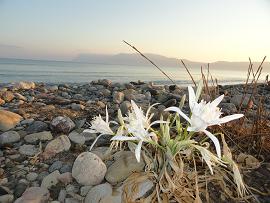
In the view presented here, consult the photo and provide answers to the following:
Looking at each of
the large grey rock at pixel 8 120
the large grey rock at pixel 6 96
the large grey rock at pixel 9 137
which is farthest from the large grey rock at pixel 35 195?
the large grey rock at pixel 6 96

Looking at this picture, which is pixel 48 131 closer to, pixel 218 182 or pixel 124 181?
pixel 124 181

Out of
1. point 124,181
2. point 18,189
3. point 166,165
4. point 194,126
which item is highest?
point 194,126

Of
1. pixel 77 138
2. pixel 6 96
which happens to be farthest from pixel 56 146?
pixel 6 96

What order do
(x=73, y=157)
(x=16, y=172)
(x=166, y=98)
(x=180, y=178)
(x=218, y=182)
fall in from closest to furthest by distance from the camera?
(x=180, y=178) < (x=218, y=182) < (x=16, y=172) < (x=73, y=157) < (x=166, y=98)

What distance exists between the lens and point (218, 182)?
8.21 ft

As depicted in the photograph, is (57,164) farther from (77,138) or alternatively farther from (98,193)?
(98,193)

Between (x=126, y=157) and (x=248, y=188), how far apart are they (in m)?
0.92

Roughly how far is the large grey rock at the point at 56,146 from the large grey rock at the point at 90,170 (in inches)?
20.3

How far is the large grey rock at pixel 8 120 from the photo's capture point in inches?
144

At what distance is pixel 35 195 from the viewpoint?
249cm

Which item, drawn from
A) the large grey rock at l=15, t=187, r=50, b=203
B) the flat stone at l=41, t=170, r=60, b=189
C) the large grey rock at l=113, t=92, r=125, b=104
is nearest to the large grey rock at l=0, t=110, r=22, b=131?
the flat stone at l=41, t=170, r=60, b=189

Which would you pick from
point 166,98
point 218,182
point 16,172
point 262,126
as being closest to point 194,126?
point 218,182

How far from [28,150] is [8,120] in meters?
0.74

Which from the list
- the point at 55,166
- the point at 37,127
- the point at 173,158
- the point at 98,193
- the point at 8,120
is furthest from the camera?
the point at 8,120
